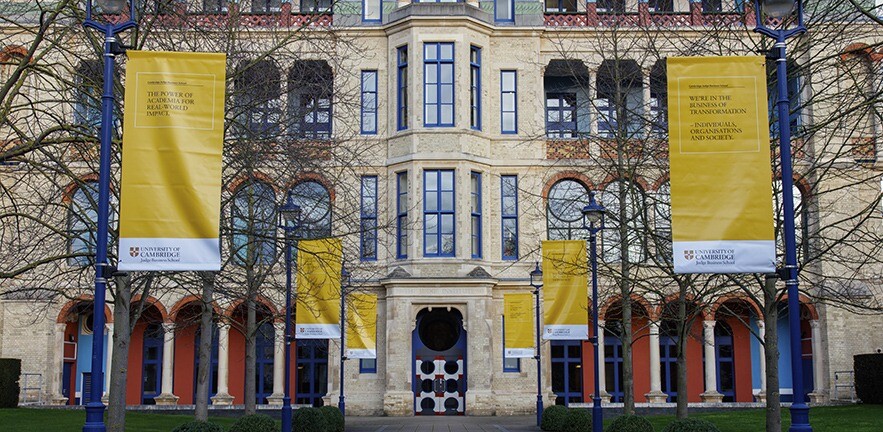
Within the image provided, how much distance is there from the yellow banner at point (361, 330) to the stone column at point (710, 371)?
701 inches

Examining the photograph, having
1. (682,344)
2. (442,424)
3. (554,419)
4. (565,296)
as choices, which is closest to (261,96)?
(565,296)

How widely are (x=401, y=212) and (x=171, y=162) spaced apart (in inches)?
1260

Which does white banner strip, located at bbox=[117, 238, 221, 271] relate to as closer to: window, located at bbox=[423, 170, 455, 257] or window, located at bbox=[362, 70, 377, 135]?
window, located at bbox=[423, 170, 455, 257]

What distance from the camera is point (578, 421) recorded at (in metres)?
30.1

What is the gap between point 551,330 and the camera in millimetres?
28500

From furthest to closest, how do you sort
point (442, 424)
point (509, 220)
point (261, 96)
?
1. point (509, 220)
2. point (442, 424)
3. point (261, 96)

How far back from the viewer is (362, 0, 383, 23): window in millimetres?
47594

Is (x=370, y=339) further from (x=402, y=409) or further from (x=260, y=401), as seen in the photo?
(x=260, y=401)

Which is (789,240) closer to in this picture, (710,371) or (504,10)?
(710,371)

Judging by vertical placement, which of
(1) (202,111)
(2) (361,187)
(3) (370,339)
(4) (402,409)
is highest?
(2) (361,187)

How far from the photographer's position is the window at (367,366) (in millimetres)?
45156

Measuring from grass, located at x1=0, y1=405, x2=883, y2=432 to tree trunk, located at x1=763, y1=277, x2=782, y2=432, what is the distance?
27.4 ft

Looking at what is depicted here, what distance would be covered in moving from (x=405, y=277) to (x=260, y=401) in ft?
33.2

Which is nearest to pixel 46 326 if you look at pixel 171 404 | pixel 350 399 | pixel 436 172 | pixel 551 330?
pixel 171 404
